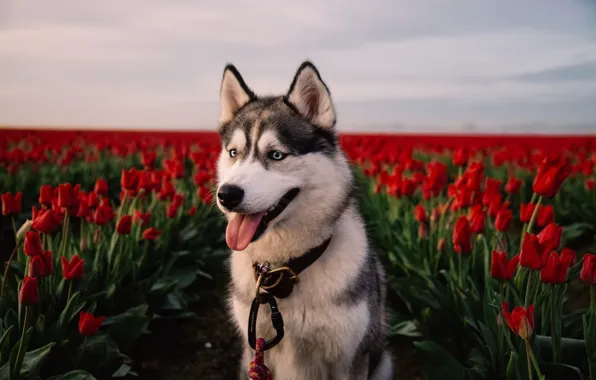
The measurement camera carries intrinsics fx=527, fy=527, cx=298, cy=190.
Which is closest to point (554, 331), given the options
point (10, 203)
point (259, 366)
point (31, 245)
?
point (259, 366)

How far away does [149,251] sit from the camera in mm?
3908

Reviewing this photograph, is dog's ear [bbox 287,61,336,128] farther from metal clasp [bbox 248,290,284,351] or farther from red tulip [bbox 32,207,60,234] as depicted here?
red tulip [bbox 32,207,60,234]

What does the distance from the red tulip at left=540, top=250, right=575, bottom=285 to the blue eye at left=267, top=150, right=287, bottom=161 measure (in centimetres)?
121

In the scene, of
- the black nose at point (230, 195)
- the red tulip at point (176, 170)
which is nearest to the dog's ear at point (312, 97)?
the black nose at point (230, 195)

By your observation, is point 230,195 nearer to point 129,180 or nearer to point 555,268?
point 555,268

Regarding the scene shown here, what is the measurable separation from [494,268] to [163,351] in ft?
7.57

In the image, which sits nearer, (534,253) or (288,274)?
(534,253)

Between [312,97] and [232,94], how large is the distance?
0.49m

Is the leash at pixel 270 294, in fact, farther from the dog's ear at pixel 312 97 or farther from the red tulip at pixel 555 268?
the red tulip at pixel 555 268

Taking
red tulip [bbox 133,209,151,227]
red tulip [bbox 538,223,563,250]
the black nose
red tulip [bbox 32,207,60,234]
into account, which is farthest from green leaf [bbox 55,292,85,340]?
red tulip [bbox 538,223,563,250]

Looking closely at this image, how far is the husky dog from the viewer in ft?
7.66

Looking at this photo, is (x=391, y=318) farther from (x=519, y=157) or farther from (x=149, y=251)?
(x=519, y=157)

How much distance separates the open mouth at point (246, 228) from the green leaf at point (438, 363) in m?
1.07

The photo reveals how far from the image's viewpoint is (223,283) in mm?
4598
